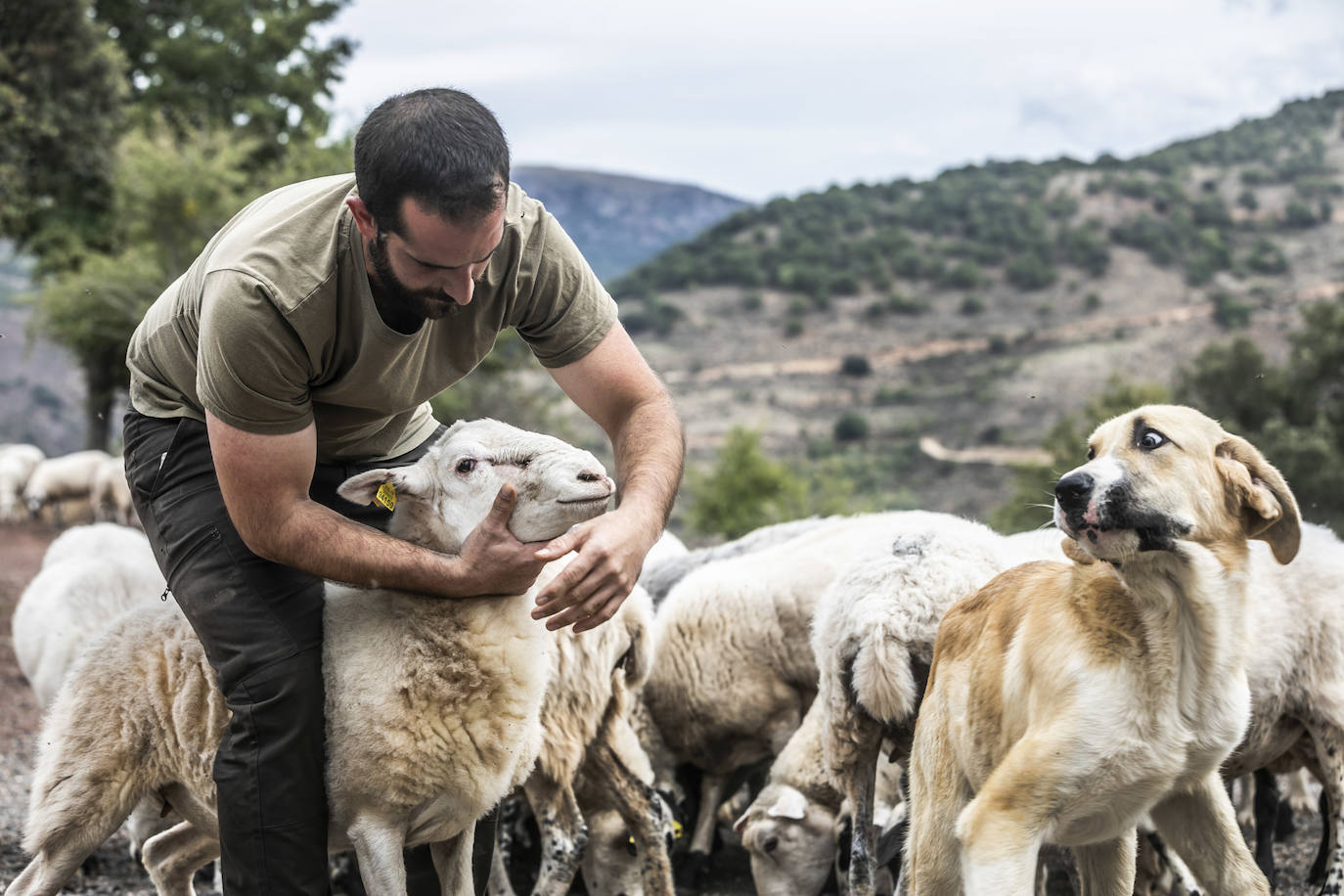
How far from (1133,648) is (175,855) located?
3518 mm

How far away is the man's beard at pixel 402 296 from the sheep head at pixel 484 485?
511 mm

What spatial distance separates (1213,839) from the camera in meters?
3.38

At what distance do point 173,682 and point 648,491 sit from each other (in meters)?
1.67

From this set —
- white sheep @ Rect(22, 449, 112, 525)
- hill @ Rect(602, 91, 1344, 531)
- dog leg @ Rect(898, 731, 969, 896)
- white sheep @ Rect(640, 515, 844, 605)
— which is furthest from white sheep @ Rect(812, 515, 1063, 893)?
hill @ Rect(602, 91, 1344, 531)

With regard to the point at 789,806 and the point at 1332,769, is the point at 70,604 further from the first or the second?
the point at 1332,769

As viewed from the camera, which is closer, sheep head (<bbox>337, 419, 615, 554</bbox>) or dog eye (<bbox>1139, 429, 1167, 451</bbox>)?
dog eye (<bbox>1139, 429, 1167, 451</bbox>)

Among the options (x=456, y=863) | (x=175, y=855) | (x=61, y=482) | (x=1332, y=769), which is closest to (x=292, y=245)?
(x=456, y=863)

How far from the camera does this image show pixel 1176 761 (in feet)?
10.0

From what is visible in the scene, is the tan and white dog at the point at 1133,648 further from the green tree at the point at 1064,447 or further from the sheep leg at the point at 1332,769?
the green tree at the point at 1064,447

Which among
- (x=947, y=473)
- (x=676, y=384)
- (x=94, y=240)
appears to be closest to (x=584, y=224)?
(x=676, y=384)

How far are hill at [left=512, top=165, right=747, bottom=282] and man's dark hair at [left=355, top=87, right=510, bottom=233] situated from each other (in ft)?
210

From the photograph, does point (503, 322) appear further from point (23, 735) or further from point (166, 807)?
point (23, 735)

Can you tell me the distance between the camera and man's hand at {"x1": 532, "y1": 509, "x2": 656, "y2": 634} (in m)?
3.25

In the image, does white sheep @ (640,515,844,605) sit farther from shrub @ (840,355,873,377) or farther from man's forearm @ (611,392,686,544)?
shrub @ (840,355,873,377)
